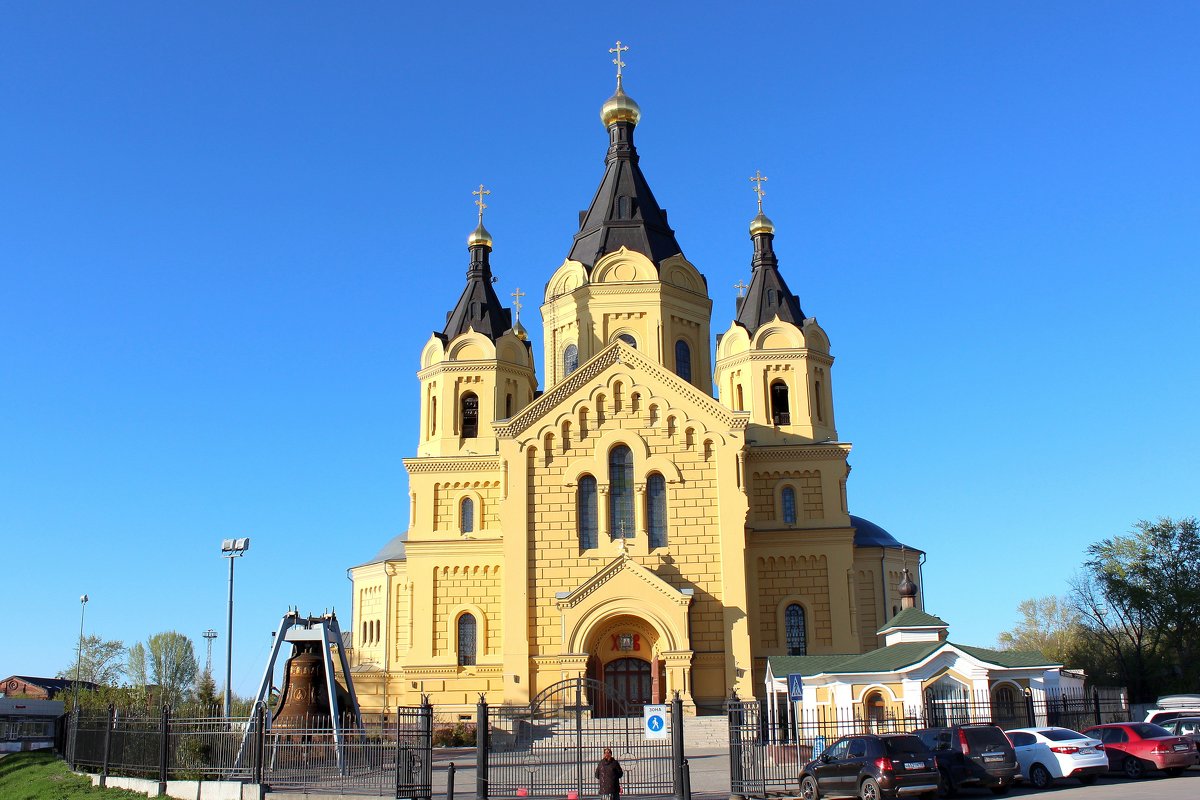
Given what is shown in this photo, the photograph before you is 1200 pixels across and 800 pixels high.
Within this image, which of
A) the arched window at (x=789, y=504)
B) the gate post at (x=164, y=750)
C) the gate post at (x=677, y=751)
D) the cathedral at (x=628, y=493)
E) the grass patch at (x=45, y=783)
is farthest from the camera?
the arched window at (x=789, y=504)

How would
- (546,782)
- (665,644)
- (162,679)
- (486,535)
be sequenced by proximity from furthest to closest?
(162,679)
(486,535)
(665,644)
(546,782)

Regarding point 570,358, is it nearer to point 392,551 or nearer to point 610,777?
point 392,551

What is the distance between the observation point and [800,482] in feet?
132

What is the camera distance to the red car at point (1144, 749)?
20.7 m

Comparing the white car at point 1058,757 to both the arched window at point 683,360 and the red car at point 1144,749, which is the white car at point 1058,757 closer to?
the red car at point 1144,749

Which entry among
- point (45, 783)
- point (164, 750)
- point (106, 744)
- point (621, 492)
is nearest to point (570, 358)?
point (621, 492)

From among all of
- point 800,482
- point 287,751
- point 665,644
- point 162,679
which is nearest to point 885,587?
point 800,482

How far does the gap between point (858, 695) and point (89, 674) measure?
6116cm

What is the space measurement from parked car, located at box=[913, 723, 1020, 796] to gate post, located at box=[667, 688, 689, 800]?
426cm

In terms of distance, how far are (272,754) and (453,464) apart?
2037 centimetres

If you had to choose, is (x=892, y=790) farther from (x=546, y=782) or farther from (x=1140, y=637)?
(x=1140, y=637)

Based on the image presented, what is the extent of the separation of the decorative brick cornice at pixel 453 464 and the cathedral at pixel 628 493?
0.08 m

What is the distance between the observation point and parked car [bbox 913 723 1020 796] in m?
19.0

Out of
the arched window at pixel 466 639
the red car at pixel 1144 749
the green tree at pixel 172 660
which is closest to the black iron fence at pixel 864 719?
the red car at pixel 1144 749
